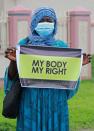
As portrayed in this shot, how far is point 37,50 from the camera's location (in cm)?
516

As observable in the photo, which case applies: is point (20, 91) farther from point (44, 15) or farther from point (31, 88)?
point (44, 15)

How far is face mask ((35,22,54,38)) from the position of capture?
16.8 feet

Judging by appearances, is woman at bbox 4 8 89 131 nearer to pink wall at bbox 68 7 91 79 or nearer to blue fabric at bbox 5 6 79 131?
blue fabric at bbox 5 6 79 131

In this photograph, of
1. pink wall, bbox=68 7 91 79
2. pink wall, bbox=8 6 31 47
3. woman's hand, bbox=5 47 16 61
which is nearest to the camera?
woman's hand, bbox=5 47 16 61

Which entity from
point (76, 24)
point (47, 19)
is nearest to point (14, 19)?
point (76, 24)

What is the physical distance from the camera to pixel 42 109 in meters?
5.14

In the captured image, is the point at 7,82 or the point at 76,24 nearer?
the point at 7,82

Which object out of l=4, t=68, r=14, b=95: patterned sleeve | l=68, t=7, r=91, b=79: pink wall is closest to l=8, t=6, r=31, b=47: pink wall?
l=68, t=7, r=91, b=79: pink wall

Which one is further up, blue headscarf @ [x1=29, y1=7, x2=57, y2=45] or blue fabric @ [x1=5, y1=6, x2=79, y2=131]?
blue headscarf @ [x1=29, y1=7, x2=57, y2=45]

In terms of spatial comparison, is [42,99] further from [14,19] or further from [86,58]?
[14,19]

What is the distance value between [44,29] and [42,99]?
0.57m

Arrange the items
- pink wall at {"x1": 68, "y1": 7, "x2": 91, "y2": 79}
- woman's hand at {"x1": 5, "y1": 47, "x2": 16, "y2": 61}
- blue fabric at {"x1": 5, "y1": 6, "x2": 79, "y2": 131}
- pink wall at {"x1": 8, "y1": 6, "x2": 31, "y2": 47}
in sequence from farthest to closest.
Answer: pink wall at {"x1": 68, "y1": 7, "x2": 91, "y2": 79} < pink wall at {"x1": 8, "y1": 6, "x2": 31, "y2": 47} < blue fabric at {"x1": 5, "y1": 6, "x2": 79, "y2": 131} < woman's hand at {"x1": 5, "y1": 47, "x2": 16, "y2": 61}

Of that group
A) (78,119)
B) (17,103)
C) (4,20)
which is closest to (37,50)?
(17,103)

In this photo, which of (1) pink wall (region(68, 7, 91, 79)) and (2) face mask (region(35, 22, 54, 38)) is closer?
(2) face mask (region(35, 22, 54, 38))
